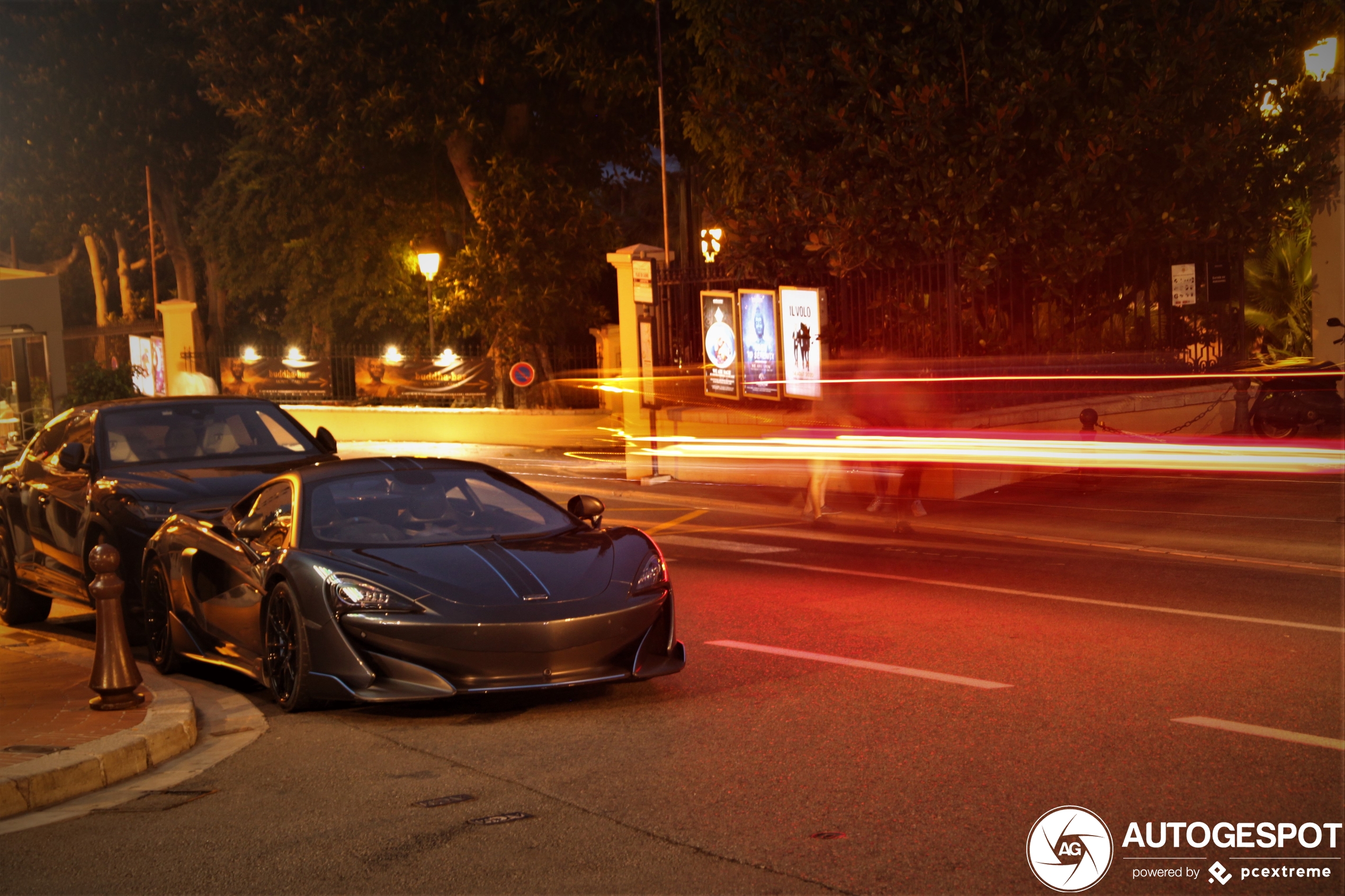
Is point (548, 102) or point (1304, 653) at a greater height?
point (548, 102)

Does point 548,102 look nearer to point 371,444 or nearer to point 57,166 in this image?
point 371,444

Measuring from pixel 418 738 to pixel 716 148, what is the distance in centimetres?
2043

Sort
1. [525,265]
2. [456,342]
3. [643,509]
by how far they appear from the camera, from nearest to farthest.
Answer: [643,509] < [525,265] < [456,342]

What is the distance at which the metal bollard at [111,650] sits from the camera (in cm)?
725

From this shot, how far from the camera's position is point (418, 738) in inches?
264

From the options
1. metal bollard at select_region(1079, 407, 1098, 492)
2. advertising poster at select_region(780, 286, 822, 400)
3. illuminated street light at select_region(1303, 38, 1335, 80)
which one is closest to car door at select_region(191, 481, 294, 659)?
metal bollard at select_region(1079, 407, 1098, 492)

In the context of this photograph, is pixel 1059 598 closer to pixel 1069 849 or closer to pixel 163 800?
pixel 1069 849

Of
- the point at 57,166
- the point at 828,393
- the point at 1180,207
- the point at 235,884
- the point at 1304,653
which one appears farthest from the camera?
the point at 57,166

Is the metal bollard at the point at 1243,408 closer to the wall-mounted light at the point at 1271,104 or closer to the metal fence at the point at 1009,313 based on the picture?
the metal fence at the point at 1009,313

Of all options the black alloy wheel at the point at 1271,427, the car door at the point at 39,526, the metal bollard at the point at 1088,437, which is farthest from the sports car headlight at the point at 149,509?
the black alloy wheel at the point at 1271,427

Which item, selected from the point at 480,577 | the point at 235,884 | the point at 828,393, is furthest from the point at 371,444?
the point at 235,884

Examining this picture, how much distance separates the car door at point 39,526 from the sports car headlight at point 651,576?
200 inches

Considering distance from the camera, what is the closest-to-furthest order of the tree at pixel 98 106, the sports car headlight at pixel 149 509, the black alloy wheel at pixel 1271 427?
the sports car headlight at pixel 149 509
the black alloy wheel at pixel 1271 427
the tree at pixel 98 106

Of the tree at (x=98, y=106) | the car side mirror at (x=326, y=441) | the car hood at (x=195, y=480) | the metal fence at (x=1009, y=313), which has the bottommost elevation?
the car hood at (x=195, y=480)
